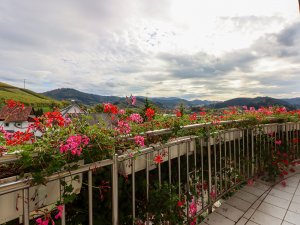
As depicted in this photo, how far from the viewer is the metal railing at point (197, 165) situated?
1.66m

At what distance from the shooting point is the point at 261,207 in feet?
10.3

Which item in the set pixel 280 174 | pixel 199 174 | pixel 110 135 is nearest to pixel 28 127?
pixel 110 135

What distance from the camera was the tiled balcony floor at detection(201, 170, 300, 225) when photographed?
9.13 ft

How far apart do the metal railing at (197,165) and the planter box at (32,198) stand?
0.03 metres

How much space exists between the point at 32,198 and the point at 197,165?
2254 millimetres

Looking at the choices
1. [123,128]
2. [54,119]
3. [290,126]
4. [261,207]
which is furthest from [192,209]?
[290,126]

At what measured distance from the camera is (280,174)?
4250 mm

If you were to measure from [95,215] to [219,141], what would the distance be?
2.24 m

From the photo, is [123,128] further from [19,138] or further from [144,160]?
[19,138]

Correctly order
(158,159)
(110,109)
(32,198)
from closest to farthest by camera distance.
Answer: (32,198)
(158,159)
(110,109)

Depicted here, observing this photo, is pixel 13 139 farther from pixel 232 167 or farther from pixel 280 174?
pixel 280 174

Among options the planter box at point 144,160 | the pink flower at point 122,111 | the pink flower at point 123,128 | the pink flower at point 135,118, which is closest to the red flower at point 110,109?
the pink flower at point 122,111

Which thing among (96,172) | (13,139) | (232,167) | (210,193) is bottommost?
(210,193)

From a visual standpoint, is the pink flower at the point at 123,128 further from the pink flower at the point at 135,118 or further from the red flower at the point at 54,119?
the red flower at the point at 54,119
